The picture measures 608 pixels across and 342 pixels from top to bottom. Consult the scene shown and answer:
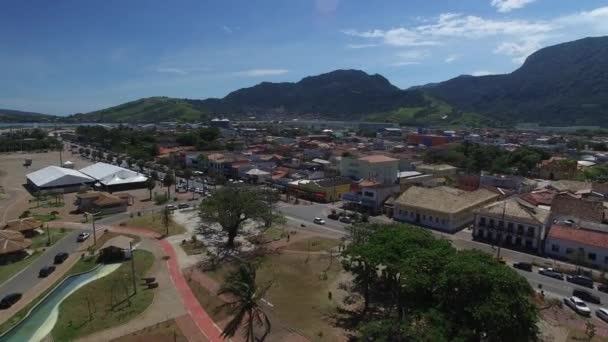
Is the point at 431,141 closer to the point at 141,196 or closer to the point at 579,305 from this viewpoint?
the point at 141,196

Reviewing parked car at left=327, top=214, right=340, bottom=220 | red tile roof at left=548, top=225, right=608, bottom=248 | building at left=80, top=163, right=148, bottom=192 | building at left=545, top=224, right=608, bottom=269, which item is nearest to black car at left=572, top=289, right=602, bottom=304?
building at left=545, top=224, right=608, bottom=269

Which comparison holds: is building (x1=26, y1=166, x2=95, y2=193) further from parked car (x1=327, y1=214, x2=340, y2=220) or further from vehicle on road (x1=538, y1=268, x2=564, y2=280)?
vehicle on road (x1=538, y1=268, x2=564, y2=280)

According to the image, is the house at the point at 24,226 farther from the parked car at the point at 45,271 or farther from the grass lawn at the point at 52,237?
the parked car at the point at 45,271

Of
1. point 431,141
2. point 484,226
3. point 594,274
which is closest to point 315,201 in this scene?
point 484,226

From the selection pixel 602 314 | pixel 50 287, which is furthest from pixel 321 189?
pixel 602 314

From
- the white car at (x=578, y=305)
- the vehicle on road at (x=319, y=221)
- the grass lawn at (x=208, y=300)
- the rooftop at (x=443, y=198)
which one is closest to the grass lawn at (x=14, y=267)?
the grass lawn at (x=208, y=300)

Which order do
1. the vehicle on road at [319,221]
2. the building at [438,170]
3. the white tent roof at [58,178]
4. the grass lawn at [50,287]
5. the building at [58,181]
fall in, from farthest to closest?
1. the building at [438,170]
2. the white tent roof at [58,178]
3. the building at [58,181]
4. the vehicle on road at [319,221]
5. the grass lawn at [50,287]
